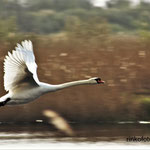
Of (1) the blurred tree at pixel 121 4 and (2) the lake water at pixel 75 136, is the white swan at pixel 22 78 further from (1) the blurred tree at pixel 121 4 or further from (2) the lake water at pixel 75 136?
(1) the blurred tree at pixel 121 4

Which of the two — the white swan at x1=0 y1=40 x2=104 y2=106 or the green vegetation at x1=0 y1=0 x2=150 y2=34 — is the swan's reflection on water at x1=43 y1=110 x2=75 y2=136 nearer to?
the white swan at x1=0 y1=40 x2=104 y2=106

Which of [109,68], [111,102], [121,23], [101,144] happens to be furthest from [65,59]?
[121,23]

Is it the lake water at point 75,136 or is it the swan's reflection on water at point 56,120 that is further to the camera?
the swan's reflection on water at point 56,120

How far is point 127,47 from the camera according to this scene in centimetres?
1819

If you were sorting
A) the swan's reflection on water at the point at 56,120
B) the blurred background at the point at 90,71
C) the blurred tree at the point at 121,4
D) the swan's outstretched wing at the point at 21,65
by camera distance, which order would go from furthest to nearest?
1. the blurred tree at the point at 121,4
2. the blurred background at the point at 90,71
3. the swan's reflection on water at the point at 56,120
4. the swan's outstretched wing at the point at 21,65

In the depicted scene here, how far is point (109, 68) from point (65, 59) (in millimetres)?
1151

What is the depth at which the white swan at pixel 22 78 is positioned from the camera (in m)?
11.2

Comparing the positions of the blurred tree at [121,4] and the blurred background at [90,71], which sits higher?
the blurred tree at [121,4]

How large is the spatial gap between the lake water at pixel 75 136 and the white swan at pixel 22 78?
3.90 ft

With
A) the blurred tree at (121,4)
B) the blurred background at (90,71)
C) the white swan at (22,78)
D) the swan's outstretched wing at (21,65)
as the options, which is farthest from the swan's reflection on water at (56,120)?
the blurred tree at (121,4)

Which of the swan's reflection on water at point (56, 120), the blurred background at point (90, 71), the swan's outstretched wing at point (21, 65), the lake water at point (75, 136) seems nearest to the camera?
the swan's outstretched wing at point (21, 65)

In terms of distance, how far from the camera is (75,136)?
13570 millimetres

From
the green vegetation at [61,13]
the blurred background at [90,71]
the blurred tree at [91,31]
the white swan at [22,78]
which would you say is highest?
the green vegetation at [61,13]
